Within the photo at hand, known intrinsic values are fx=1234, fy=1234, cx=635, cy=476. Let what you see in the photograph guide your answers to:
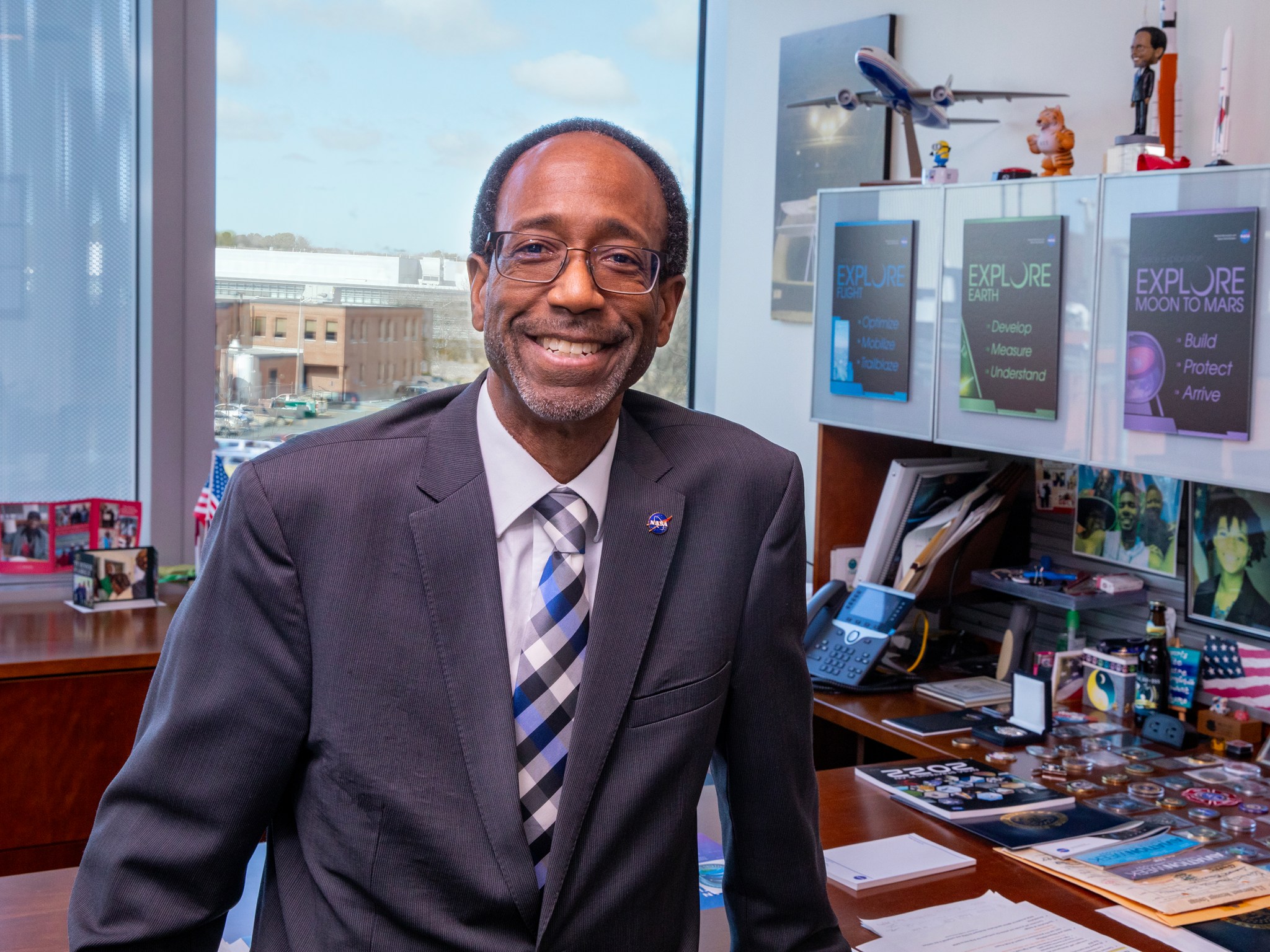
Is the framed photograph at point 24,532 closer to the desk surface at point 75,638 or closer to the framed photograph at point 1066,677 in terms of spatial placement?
the desk surface at point 75,638

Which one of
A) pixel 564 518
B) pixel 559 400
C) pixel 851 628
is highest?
pixel 559 400

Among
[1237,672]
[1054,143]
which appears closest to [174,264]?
[1054,143]

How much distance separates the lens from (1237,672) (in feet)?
7.58

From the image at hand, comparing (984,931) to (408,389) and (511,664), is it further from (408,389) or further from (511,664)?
(408,389)

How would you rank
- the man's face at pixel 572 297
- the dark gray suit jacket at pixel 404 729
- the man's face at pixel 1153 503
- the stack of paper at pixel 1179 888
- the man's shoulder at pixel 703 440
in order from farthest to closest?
the man's face at pixel 1153 503 < the stack of paper at pixel 1179 888 < the man's shoulder at pixel 703 440 < the man's face at pixel 572 297 < the dark gray suit jacket at pixel 404 729

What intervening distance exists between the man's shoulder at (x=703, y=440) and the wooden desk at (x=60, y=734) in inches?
66.9

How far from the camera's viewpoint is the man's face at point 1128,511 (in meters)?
2.58

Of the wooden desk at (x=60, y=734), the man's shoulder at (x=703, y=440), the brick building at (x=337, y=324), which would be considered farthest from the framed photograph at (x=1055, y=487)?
the wooden desk at (x=60, y=734)

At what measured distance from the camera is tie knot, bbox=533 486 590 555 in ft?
4.00

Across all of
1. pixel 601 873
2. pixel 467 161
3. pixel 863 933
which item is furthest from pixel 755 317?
pixel 601 873

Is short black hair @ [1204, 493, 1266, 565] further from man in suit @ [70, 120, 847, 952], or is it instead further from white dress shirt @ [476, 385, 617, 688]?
white dress shirt @ [476, 385, 617, 688]

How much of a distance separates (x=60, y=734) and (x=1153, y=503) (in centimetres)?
233

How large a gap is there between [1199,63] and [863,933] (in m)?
1.79

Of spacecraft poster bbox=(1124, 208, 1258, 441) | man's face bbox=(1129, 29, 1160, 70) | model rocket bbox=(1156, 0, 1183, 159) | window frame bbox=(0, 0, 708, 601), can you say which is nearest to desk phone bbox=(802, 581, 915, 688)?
spacecraft poster bbox=(1124, 208, 1258, 441)
